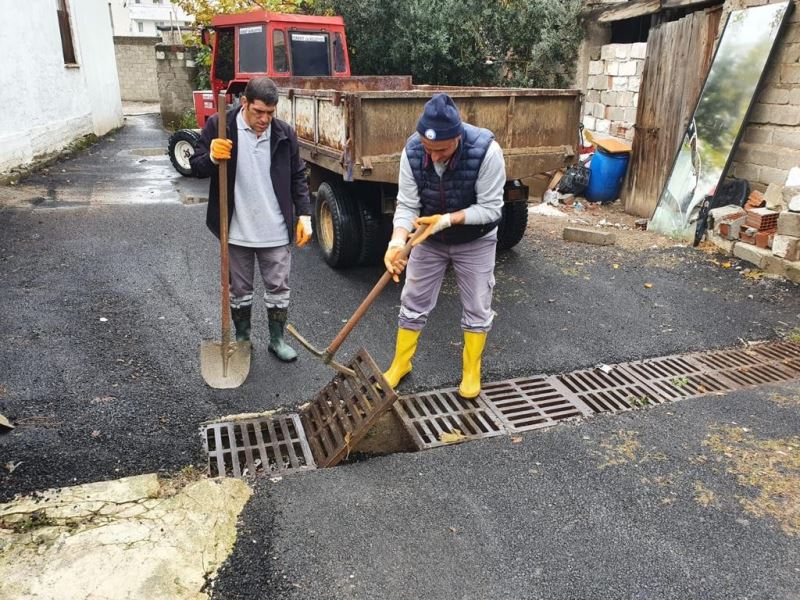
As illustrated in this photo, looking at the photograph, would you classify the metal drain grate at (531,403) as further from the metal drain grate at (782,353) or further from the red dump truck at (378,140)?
the red dump truck at (378,140)

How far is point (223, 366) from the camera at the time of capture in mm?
3748

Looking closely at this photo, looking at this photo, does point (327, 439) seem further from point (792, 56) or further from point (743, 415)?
point (792, 56)

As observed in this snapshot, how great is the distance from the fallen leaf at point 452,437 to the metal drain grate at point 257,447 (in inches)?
28.5

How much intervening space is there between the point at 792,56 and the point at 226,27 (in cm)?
692

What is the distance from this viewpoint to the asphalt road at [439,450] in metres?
2.54

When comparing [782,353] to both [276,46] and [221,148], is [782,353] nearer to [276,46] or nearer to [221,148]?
[221,148]

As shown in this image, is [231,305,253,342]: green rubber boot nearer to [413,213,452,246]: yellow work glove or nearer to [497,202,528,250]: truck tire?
[413,213,452,246]: yellow work glove

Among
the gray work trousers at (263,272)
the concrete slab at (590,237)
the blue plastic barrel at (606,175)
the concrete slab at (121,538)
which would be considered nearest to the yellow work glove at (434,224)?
the gray work trousers at (263,272)

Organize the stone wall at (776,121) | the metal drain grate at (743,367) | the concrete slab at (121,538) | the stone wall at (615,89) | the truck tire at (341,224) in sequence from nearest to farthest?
the concrete slab at (121,538), the metal drain grate at (743,367), the truck tire at (341,224), the stone wall at (776,121), the stone wall at (615,89)

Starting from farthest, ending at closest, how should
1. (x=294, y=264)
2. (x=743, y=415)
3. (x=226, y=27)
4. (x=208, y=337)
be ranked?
(x=226, y=27), (x=294, y=264), (x=208, y=337), (x=743, y=415)

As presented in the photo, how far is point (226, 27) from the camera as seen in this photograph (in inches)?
336

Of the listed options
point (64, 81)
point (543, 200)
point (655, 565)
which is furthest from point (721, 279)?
point (64, 81)

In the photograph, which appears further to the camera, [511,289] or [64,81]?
[64,81]

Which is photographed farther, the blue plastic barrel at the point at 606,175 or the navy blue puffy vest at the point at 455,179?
the blue plastic barrel at the point at 606,175
